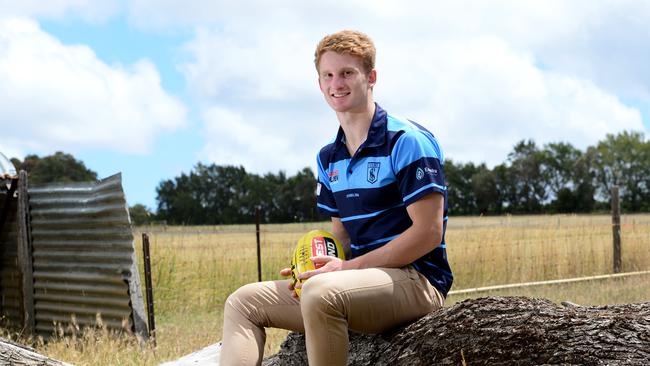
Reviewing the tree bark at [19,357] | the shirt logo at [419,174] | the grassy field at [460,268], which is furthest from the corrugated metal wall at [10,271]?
the shirt logo at [419,174]

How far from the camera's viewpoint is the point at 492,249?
14.5 m

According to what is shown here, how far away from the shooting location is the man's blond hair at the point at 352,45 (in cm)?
355

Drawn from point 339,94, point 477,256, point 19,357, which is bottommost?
point 477,256

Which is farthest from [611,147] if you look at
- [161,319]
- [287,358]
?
[287,358]

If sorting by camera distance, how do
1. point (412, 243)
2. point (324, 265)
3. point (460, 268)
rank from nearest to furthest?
point (412, 243) → point (324, 265) → point (460, 268)

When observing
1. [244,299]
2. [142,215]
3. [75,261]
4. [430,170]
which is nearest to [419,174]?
[430,170]

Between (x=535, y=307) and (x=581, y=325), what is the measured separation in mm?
249

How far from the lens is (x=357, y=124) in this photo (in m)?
3.66

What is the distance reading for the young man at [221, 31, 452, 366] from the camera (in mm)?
3322

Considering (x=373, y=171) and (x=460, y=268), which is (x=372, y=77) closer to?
(x=373, y=171)

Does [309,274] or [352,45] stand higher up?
[352,45]

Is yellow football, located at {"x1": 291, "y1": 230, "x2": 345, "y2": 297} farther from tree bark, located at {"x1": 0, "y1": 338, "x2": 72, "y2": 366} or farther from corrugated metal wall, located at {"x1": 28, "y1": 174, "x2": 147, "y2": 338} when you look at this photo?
corrugated metal wall, located at {"x1": 28, "y1": 174, "x2": 147, "y2": 338}

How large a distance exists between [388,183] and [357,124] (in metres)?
0.33

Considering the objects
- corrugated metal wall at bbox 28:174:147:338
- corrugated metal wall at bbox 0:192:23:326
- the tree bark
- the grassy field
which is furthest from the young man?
corrugated metal wall at bbox 0:192:23:326
